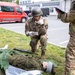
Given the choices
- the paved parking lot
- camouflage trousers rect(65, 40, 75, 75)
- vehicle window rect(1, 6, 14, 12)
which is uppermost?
camouflage trousers rect(65, 40, 75, 75)

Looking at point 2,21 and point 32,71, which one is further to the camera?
point 2,21

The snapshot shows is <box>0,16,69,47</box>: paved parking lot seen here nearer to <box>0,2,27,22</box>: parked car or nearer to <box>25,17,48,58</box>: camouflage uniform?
<box>0,2,27,22</box>: parked car

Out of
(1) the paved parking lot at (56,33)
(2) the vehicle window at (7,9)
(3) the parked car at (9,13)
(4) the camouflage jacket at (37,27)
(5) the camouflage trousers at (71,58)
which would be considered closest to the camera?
(5) the camouflage trousers at (71,58)

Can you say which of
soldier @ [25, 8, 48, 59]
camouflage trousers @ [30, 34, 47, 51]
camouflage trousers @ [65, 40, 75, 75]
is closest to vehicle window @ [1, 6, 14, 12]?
camouflage trousers @ [30, 34, 47, 51]

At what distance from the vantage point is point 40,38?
6523mm

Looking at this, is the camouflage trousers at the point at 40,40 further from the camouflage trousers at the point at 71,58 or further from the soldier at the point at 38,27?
the camouflage trousers at the point at 71,58

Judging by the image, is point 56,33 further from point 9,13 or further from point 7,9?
point 7,9

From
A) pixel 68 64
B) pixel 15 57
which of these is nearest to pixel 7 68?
pixel 15 57

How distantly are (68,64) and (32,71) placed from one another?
0.77m

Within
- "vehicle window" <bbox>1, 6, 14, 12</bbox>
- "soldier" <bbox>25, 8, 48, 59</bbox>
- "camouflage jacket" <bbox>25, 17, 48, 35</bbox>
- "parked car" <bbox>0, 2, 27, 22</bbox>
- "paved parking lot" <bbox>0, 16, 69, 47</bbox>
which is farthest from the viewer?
"vehicle window" <bbox>1, 6, 14, 12</bbox>

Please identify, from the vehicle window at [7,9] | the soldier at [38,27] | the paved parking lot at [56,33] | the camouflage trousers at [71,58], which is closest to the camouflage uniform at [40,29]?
the soldier at [38,27]

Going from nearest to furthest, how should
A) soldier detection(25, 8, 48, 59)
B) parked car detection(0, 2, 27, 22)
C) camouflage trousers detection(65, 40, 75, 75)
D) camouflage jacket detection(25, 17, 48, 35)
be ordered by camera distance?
camouflage trousers detection(65, 40, 75, 75)
soldier detection(25, 8, 48, 59)
camouflage jacket detection(25, 17, 48, 35)
parked car detection(0, 2, 27, 22)

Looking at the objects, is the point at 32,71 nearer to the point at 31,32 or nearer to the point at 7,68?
the point at 7,68

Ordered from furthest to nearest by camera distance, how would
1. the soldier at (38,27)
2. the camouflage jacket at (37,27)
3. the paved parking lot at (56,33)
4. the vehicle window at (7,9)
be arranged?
the vehicle window at (7,9) → the paved parking lot at (56,33) → the camouflage jacket at (37,27) → the soldier at (38,27)
